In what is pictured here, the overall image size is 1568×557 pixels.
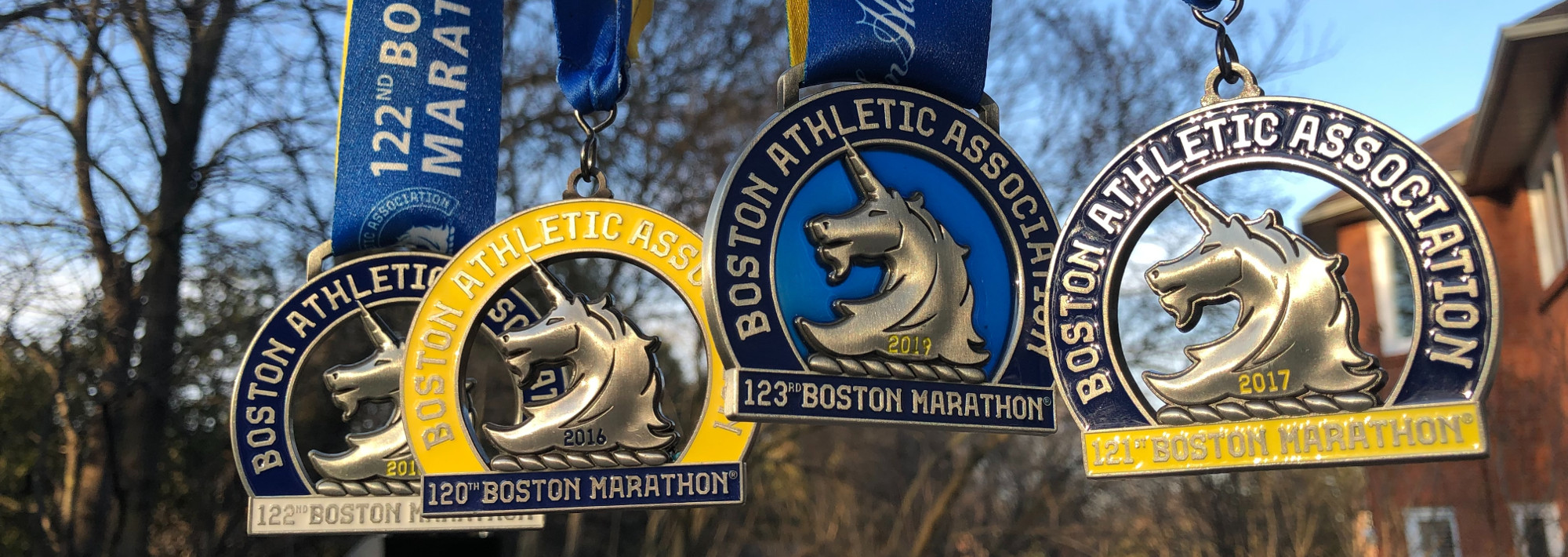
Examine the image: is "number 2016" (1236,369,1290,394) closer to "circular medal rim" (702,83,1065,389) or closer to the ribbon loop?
"circular medal rim" (702,83,1065,389)

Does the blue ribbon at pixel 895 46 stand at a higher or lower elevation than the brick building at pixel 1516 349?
lower

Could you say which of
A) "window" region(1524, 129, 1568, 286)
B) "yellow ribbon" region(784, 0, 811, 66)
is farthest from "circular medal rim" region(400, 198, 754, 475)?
"window" region(1524, 129, 1568, 286)

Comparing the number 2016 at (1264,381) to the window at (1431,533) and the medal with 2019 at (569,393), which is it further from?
the window at (1431,533)

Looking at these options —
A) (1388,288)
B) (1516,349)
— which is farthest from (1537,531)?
(1388,288)

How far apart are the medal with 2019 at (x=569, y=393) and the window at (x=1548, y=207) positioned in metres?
11.5

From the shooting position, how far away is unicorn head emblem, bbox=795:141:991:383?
3.71 meters

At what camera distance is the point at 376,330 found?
19.4ft

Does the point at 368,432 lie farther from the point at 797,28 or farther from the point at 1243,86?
the point at 1243,86

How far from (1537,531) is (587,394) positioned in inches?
431

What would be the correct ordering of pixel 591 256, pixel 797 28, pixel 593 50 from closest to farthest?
pixel 797 28, pixel 591 256, pixel 593 50

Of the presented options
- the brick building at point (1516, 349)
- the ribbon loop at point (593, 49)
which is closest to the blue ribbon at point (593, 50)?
the ribbon loop at point (593, 49)

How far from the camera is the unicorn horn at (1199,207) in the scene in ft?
10.8

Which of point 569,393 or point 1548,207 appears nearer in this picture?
point 569,393

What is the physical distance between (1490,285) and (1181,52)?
14003 millimetres
